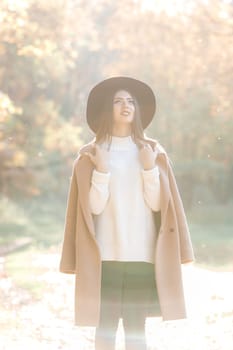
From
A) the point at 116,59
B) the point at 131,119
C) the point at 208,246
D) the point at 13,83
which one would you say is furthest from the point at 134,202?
the point at 116,59

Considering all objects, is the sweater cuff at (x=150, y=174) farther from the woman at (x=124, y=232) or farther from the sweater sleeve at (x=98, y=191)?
the sweater sleeve at (x=98, y=191)

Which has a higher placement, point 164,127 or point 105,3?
point 105,3

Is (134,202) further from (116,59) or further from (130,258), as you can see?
(116,59)

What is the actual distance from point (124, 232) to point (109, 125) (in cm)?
57

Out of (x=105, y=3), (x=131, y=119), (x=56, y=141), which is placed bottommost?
(x=56, y=141)

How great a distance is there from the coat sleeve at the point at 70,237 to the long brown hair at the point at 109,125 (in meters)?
0.24

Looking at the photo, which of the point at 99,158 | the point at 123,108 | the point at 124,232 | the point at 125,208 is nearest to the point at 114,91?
the point at 123,108

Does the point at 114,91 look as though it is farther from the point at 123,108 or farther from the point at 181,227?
the point at 181,227

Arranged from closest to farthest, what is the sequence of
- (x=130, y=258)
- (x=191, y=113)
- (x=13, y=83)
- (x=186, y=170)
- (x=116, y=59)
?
1. (x=130, y=258)
2. (x=13, y=83)
3. (x=191, y=113)
4. (x=186, y=170)
5. (x=116, y=59)

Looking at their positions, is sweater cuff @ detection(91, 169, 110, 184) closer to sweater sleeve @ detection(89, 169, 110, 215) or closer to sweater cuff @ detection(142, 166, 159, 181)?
sweater sleeve @ detection(89, 169, 110, 215)

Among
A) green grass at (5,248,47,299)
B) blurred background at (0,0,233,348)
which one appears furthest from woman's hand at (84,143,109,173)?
blurred background at (0,0,233,348)

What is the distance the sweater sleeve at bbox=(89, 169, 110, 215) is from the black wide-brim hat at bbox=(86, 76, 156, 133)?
364 millimetres

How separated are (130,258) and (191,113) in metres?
18.0

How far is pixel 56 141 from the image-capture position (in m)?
19.5
